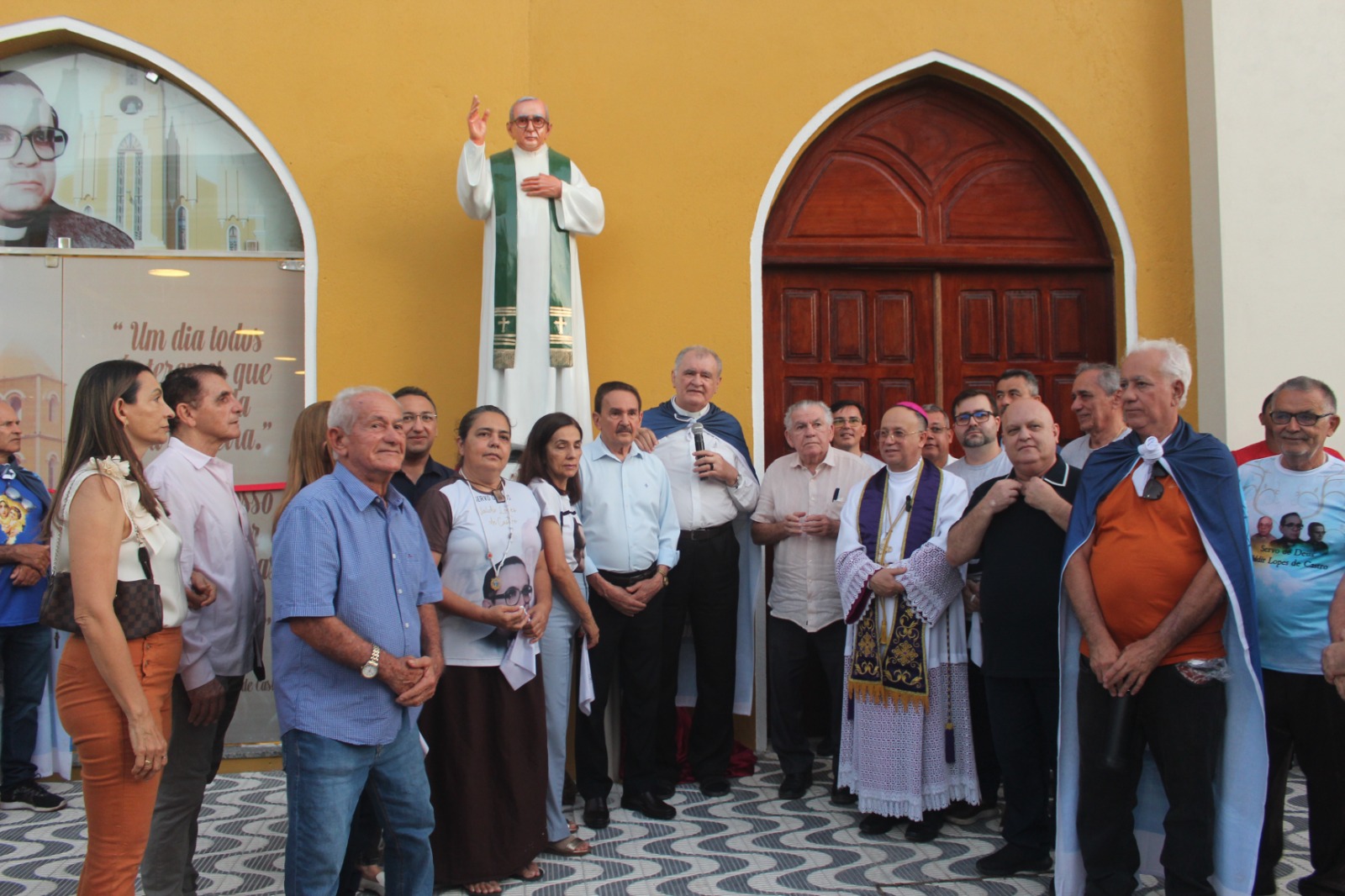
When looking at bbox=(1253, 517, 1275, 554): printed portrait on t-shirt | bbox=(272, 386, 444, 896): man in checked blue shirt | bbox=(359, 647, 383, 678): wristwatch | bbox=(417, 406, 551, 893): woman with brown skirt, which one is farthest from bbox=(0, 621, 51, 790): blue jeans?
bbox=(1253, 517, 1275, 554): printed portrait on t-shirt

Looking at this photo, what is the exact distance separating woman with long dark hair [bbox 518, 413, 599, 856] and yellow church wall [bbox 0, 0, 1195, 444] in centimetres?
139

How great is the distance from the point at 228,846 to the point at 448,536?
172 cm

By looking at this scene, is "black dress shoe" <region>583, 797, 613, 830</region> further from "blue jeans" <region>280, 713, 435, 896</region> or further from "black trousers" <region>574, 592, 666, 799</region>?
"blue jeans" <region>280, 713, 435, 896</region>

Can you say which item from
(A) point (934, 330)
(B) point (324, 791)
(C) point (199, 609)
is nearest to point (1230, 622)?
(B) point (324, 791)

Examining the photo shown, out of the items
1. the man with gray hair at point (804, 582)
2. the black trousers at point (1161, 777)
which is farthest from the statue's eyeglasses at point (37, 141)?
the black trousers at point (1161, 777)

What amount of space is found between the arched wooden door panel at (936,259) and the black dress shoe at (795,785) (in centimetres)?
221

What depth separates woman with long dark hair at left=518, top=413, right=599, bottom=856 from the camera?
14.7 feet

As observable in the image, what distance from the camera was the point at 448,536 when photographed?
13.5 ft

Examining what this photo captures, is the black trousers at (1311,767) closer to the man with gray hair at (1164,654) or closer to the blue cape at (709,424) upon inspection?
the man with gray hair at (1164,654)

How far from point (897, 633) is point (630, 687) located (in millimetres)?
1242

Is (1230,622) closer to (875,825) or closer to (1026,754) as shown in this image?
(1026,754)

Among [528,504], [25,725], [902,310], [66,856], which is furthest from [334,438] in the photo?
[902,310]

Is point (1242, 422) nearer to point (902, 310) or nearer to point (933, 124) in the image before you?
point (902, 310)

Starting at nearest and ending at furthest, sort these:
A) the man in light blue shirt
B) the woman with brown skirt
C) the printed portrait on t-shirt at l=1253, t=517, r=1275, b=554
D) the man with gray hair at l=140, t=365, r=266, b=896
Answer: the man with gray hair at l=140, t=365, r=266, b=896 < the printed portrait on t-shirt at l=1253, t=517, r=1275, b=554 < the woman with brown skirt < the man in light blue shirt
